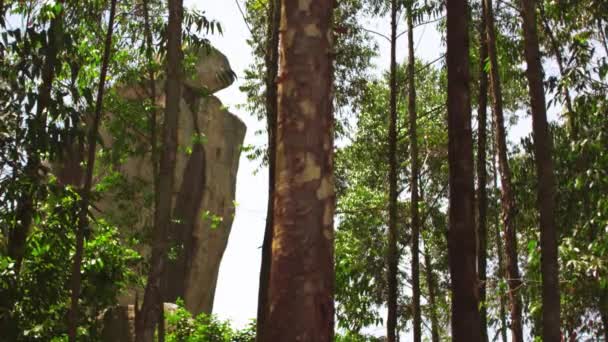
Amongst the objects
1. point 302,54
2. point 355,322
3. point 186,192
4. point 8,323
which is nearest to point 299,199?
point 302,54

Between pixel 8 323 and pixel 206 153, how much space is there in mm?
17006

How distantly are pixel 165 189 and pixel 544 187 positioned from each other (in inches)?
165

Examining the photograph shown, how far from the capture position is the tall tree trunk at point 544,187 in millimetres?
8344

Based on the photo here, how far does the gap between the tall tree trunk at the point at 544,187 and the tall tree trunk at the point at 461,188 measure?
1.45m

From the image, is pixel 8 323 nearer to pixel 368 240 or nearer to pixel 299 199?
pixel 299 199

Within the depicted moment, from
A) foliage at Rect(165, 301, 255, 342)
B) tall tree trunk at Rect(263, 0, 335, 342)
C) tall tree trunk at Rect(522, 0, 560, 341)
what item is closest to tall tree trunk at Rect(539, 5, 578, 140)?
tall tree trunk at Rect(522, 0, 560, 341)

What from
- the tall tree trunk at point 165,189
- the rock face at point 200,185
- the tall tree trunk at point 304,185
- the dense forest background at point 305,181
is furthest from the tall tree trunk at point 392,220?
the tall tree trunk at point 304,185

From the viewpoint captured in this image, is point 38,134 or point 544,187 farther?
point 544,187

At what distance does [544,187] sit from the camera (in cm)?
858

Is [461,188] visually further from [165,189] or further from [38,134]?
[38,134]

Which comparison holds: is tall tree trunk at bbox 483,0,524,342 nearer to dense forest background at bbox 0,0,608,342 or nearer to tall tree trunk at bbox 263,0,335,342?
dense forest background at bbox 0,0,608,342

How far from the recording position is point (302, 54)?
4.35 metres

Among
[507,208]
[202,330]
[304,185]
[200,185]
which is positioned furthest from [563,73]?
[200,185]

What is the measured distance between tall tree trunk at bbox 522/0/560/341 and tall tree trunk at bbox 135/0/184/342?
4.04m
